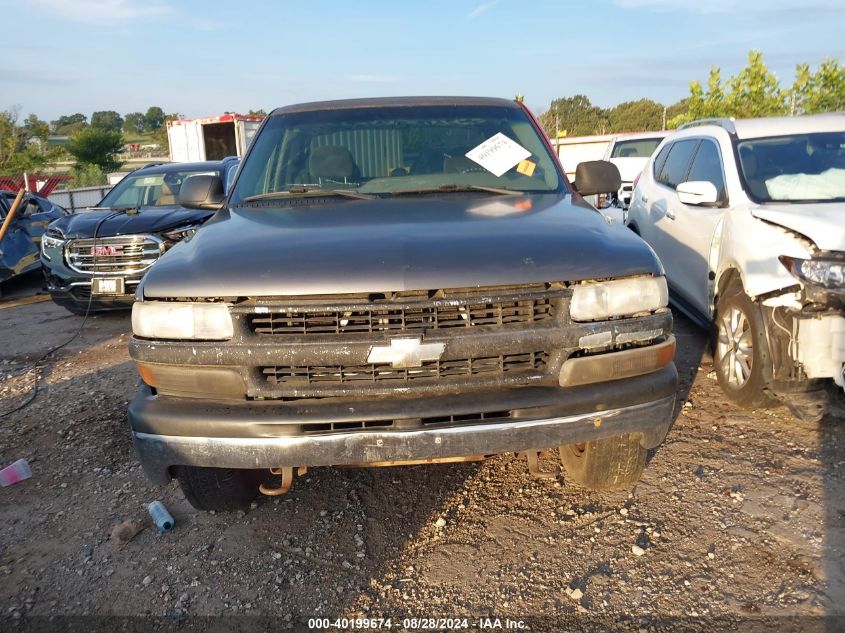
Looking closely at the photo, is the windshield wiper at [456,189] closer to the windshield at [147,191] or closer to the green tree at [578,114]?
the windshield at [147,191]

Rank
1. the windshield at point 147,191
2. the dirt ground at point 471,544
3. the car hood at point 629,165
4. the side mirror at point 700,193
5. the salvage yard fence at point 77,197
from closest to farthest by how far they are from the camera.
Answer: the dirt ground at point 471,544 < the side mirror at point 700,193 < the windshield at point 147,191 < the car hood at point 629,165 < the salvage yard fence at point 77,197

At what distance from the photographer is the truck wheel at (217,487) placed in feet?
9.70

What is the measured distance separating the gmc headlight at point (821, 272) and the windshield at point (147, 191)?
671 cm

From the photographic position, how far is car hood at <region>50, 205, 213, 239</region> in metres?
7.20

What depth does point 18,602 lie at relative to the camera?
272cm

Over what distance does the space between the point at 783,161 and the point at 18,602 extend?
5146 millimetres

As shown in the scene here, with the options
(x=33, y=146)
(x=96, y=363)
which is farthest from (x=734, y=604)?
(x=33, y=146)

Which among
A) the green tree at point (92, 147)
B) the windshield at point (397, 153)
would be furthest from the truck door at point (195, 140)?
the green tree at point (92, 147)

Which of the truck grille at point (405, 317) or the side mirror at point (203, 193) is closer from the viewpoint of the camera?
the truck grille at point (405, 317)

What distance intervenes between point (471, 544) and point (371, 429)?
85 cm

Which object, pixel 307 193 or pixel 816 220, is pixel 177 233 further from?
pixel 816 220

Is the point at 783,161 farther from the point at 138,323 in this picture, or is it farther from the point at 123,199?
the point at 123,199

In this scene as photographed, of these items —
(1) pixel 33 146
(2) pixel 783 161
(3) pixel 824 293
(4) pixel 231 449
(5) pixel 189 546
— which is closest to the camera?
(4) pixel 231 449

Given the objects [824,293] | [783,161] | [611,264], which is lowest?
[824,293]
